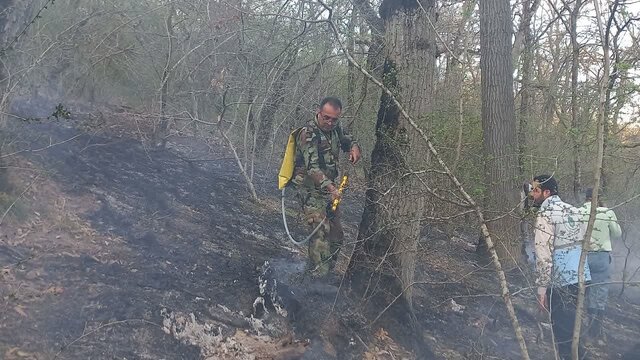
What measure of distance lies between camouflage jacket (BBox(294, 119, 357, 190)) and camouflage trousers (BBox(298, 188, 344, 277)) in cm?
12

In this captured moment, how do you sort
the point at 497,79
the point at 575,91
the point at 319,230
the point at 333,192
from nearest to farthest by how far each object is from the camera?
1. the point at 333,192
2. the point at 319,230
3. the point at 497,79
4. the point at 575,91

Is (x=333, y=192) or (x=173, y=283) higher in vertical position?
(x=333, y=192)

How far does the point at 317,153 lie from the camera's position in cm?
531

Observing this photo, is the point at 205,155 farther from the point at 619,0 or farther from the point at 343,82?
the point at 619,0

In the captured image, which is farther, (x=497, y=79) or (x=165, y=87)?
(x=165, y=87)

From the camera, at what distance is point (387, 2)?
5016 mm

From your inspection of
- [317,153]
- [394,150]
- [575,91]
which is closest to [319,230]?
[317,153]

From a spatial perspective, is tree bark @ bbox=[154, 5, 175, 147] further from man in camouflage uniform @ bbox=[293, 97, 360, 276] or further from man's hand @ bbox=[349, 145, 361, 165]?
man's hand @ bbox=[349, 145, 361, 165]

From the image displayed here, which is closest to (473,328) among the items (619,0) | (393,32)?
(393,32)

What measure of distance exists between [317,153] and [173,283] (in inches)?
65.7

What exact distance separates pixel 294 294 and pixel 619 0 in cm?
319

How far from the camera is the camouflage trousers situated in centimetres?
533

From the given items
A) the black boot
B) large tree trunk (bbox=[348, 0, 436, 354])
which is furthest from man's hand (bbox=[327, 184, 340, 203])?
the black boot

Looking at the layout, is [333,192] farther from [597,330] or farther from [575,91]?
[575,91]
